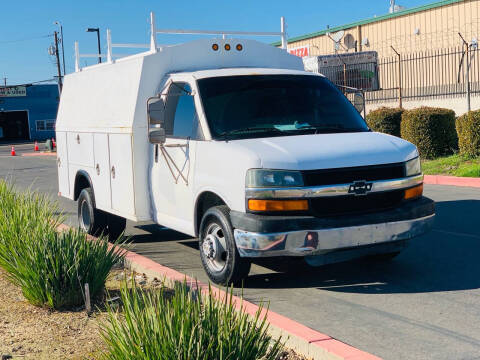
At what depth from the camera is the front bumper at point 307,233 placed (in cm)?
592

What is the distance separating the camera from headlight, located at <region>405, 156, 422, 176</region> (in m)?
6.46

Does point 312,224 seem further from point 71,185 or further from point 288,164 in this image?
point 71,185

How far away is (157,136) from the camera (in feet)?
23.3

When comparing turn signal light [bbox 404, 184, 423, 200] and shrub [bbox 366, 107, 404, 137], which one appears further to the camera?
shrub [bbox 366, 107, 404, 137]

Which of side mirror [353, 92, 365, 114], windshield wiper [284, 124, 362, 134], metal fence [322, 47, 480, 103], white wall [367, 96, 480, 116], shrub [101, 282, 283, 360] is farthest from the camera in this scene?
metal fence [322, 47, 480, 103]

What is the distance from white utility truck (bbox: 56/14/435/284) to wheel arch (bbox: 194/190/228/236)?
0.6 inches

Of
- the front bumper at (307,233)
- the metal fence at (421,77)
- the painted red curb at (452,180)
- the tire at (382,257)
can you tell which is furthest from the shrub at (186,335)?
the metal fence at (421,77)

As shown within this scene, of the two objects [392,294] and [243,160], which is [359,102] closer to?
[243,160]

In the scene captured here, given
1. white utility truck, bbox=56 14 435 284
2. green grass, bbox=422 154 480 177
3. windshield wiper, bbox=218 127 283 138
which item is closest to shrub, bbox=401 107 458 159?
green grass, bbox=422 154 480 177

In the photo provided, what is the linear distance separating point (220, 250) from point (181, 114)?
5.66 feet

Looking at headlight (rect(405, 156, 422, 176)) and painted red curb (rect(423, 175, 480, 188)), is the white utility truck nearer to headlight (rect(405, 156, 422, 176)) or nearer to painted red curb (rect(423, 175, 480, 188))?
headlight (rect(405, 156, 422, 176))

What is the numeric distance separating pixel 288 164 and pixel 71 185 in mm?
5303

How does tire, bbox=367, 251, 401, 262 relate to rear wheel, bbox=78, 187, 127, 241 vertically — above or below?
below

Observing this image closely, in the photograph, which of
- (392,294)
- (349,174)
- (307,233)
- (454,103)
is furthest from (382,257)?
(454,103)
